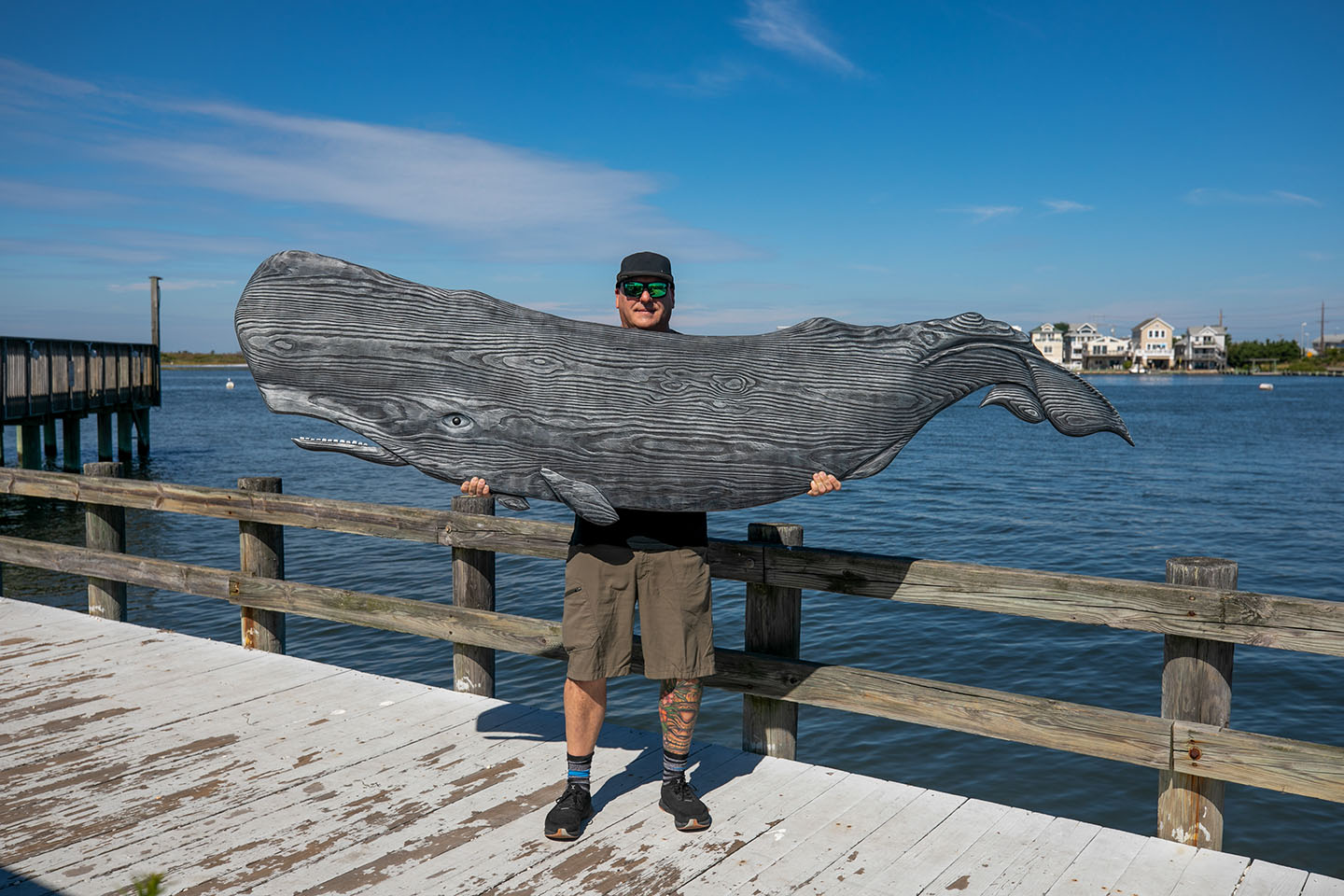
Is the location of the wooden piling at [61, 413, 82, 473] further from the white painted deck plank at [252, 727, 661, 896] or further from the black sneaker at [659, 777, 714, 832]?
the black sneaker at [659, 777, 714, 832]

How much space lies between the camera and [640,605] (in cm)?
369

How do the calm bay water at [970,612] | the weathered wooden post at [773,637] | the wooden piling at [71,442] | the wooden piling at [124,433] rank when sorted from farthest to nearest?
the wooden piling at [124,433] → the wooden piling at [71,442] → the calm bay water at [970,612] → the weathered wooden post at [773,637]

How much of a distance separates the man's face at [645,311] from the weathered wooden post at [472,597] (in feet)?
5.79

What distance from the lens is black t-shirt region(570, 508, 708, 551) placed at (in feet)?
11.9

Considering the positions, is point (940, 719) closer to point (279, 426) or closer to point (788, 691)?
point (788, 691)

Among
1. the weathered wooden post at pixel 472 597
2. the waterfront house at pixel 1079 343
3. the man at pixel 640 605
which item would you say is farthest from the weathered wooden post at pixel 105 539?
the waterfront house at pixel 1079 343

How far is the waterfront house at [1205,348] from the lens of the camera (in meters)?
162

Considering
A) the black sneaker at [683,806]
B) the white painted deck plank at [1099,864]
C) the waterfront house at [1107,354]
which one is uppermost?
the waterfront house at [1107,354]

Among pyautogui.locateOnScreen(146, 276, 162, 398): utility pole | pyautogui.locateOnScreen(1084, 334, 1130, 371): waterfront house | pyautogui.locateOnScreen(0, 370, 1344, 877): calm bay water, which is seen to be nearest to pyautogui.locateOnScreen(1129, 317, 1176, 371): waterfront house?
pyautogui.locateOnScreen(1084, 334, 1130, 371): waterfront house

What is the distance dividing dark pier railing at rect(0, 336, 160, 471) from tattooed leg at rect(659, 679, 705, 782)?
54.3 feet

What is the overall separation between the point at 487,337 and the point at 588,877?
6.38 ft

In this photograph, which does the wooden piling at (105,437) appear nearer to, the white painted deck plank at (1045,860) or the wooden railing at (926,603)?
the wooden railing at (926,603)

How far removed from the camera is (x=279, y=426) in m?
52.2

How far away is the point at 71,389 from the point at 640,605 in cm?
2450
